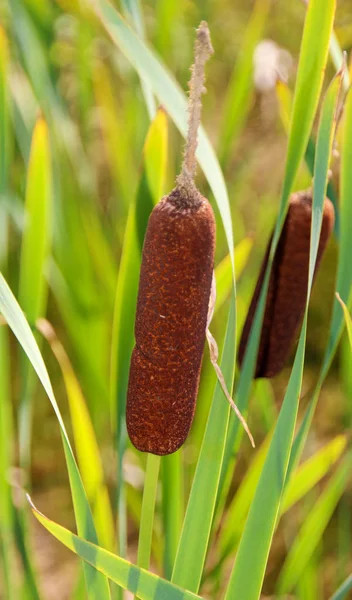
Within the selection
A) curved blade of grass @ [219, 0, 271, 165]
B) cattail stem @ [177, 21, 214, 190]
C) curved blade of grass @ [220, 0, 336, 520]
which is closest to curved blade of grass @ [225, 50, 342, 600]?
curved blade of grass @ [220, 0, 336, 520]

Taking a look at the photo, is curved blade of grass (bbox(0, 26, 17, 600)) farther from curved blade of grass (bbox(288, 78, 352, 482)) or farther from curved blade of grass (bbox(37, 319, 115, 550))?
curved blade of grass (bbox(288, 78, 352, 482))

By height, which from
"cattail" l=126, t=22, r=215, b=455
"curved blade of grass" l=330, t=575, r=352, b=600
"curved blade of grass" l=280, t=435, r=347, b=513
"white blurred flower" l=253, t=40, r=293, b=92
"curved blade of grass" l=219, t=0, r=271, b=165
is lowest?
"curved blade of grass" l=330, t=575, r=352, b=600

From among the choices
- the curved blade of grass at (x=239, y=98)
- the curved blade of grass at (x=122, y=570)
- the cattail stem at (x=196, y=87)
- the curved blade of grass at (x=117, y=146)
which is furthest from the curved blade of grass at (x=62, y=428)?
the curved blade of grass at (x=117, y=146)

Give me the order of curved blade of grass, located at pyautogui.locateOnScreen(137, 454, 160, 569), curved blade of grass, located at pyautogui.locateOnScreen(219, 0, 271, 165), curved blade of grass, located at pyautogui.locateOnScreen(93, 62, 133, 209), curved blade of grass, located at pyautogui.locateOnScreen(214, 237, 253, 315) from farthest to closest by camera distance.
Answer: curved blade of grass, located at pyautogui.locateOnScreen(93, 62, 133, 209), curved blade of grass, located at pyautogui.locateOnScreen(219, 0, 271, 165), curved blade of grass, located at pyautogui.locateOnScreen(214, 237, 253, 315), curved blade of grass, located at pyautogui.locateOnScreen(137, 454, 160, 569)

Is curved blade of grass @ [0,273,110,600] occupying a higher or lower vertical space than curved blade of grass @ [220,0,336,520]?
lower

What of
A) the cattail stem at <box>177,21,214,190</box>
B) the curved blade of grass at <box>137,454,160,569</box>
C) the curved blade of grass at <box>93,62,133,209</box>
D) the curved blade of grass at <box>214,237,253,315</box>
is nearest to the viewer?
the cattail stem at <box>177,21,214,190</box>

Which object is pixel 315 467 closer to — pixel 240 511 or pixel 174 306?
pixel 240 511

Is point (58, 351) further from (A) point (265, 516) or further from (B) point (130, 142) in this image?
(B) point (130, 142)

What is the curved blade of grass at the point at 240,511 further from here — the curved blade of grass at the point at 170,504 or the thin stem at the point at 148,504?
the thin stem at the point at 148,504
